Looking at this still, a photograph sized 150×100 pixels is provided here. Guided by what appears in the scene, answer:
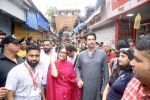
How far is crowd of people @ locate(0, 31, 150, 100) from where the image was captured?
214cm

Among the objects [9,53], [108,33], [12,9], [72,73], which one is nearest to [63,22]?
[108,33]

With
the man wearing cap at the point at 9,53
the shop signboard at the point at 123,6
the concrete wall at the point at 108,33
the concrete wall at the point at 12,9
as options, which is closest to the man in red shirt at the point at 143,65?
the man wearing cap at the point at 9,53

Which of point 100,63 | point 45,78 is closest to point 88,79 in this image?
point 100,63

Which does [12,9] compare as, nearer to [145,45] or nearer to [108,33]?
[108,33]

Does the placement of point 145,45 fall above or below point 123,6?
below

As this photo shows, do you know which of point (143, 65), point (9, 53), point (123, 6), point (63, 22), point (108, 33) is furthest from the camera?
point (63, 22)

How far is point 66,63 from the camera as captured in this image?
6.85 m

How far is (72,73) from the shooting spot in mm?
6898

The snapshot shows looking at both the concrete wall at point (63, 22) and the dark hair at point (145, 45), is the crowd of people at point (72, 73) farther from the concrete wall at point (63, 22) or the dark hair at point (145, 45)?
the concrete wall at point (63, 22)

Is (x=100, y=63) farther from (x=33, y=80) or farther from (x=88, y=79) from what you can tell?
(x=33, y=80)

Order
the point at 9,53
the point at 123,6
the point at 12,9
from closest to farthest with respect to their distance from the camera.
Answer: the point at 9,53 → the point at 123,6 → the point at 12,9

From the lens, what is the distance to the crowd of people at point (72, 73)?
7.04 feet

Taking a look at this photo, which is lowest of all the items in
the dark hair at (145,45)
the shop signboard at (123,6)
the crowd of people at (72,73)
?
the crowd of people at (72,73)

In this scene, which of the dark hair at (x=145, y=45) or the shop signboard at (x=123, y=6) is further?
the shop signboard at (x=123, y=6)
